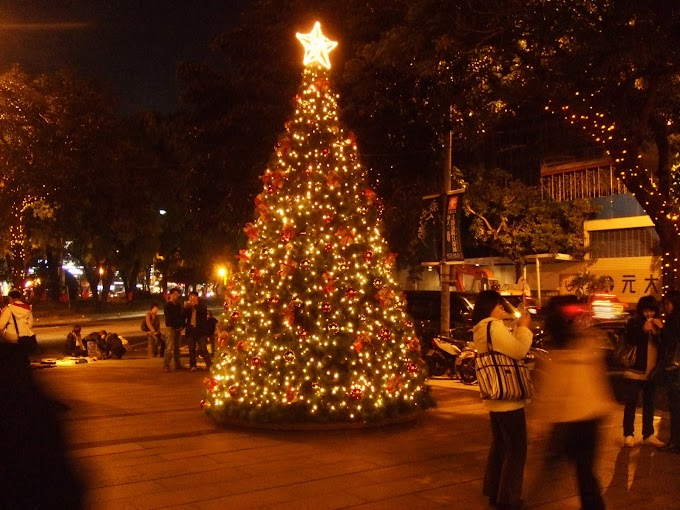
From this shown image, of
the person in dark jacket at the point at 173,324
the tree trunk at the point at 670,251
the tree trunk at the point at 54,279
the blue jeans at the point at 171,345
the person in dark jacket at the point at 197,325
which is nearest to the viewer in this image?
the tree trunk at the point at 670,251

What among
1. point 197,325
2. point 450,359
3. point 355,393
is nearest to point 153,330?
point 197,325

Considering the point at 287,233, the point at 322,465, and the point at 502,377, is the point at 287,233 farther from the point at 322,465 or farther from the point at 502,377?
the point at 502,377

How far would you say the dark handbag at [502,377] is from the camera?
5645 mm

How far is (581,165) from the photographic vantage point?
97.7 feet

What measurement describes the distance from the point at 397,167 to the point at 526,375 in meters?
14.1

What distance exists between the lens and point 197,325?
16.2 meters

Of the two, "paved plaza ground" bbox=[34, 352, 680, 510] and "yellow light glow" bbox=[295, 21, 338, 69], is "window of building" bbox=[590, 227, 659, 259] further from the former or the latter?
"yellow light glow" bbox=[295, 21, 338, 69]

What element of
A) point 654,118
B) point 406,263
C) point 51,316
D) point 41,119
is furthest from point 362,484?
point 51,316

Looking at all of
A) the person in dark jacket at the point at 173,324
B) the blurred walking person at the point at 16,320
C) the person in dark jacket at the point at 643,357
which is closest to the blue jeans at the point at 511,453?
the person in dark jacket at the point at 643,357

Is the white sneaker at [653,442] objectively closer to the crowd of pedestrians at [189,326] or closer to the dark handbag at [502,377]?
the dark handbag at [502,377]

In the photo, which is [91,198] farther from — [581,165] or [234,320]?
[234,320]

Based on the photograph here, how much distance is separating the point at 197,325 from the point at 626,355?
10.0 m

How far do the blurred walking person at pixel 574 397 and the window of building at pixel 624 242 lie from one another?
23853 millimetres

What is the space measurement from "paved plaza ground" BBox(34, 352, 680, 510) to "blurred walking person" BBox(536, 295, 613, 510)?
0.34 meters
